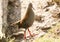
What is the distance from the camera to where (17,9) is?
19.8ft

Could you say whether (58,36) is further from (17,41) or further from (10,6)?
(10,6)

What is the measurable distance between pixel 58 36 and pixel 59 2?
51.5 inches

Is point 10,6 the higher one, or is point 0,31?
point 10,6

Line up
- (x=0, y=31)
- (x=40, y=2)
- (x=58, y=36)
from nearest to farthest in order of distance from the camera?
(x=58, y=36), (x=0, y=31), (x=40, y=2)

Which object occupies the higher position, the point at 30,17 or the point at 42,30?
the point at 30,17

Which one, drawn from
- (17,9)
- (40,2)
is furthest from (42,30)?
(40,2)

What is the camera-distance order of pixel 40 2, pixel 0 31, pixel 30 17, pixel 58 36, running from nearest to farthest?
pixel 30 17 < pixel 58 36 < pixel 0 31 < pixel 40 2

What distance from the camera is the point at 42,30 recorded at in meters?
5.82

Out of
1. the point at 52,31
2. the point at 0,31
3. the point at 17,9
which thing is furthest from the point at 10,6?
the point at 52,31

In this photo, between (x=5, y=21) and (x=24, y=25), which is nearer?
(x=24, y=25)

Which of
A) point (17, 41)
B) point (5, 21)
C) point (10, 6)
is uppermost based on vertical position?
point (10, 6)

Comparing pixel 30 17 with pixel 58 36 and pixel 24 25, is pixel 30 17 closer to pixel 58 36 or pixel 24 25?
pixel 24 25

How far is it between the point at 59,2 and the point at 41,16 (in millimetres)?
605

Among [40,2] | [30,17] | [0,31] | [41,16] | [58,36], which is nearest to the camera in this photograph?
[30,17]
